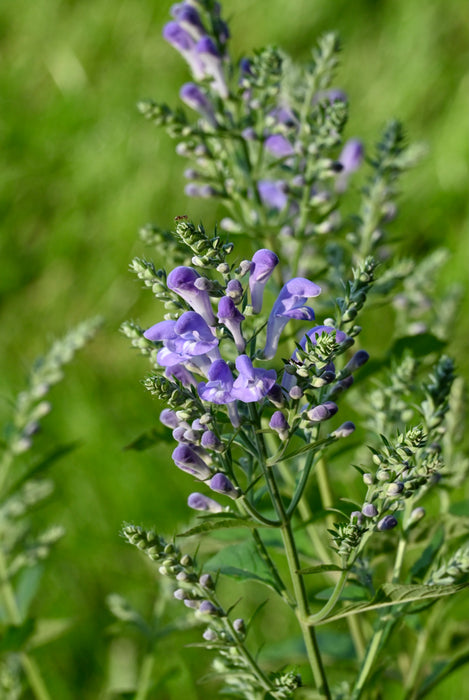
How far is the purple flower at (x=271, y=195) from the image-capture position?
221 centimetres

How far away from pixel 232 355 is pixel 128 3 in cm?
505

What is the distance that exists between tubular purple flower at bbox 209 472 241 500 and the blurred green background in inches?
73.2

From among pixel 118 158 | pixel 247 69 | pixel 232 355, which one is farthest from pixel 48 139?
pixel 232 355

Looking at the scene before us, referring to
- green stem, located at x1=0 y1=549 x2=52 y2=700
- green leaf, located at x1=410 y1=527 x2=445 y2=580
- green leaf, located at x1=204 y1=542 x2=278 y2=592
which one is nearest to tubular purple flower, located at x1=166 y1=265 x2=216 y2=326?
green leaf, located at x1=204 y1=542 x2=278 y2=592

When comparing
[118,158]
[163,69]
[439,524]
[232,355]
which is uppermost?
[163,69]

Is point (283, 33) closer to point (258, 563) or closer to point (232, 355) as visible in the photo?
Answer: point (232, 355)

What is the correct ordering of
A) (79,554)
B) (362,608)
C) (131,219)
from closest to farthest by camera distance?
(362,608)
(79,554)
(131,219)

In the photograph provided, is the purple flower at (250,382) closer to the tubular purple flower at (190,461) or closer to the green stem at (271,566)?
the tubular purple flower at (190,461)

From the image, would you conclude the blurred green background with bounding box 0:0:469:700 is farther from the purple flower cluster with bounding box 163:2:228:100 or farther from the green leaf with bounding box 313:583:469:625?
the green leaf with bounding box 313:583:469:625

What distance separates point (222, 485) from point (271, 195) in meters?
1.39

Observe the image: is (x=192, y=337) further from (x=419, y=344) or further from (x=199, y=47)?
(x=199, y=47)

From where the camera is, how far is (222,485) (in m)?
1.14

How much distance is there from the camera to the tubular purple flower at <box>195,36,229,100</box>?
1802mm

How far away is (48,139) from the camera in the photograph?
5484mm
